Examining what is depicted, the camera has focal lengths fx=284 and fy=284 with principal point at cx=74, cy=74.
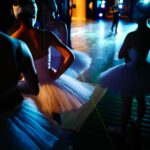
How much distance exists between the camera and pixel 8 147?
5.22 ft

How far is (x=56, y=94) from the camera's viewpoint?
2559 millimetres

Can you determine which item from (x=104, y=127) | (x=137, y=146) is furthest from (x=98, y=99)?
(x=137, y=146)

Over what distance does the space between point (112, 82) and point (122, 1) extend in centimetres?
1641

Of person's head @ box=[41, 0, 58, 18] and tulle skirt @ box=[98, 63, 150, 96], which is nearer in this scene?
tulle skirt @ box=[98, 63, 150, 96]

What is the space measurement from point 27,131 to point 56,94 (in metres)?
0.85

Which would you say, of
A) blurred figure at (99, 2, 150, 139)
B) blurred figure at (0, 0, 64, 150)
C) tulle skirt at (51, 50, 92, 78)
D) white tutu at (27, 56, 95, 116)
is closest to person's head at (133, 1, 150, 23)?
blurred figure at (99, 2, 150, 139)

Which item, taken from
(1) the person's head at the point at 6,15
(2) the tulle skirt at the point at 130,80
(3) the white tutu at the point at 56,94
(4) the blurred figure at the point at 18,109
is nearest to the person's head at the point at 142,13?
(2) the tulle skirt at the point at 130,80

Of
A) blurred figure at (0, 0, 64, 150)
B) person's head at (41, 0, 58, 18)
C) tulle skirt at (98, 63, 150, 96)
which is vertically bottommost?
tulle skirt at (98, 63, 150, 96)

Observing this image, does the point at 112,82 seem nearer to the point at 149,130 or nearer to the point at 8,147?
the point at 149,130

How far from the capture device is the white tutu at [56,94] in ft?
8.14

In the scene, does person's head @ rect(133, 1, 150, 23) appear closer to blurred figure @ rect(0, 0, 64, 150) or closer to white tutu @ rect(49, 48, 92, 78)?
white tutu @ rect(49, 48, 92, 78)

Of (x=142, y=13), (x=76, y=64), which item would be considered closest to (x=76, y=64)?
(x=76, y=64)

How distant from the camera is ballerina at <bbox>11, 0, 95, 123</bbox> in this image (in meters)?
2.36

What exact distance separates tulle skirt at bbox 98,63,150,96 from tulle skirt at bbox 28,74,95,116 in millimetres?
420
